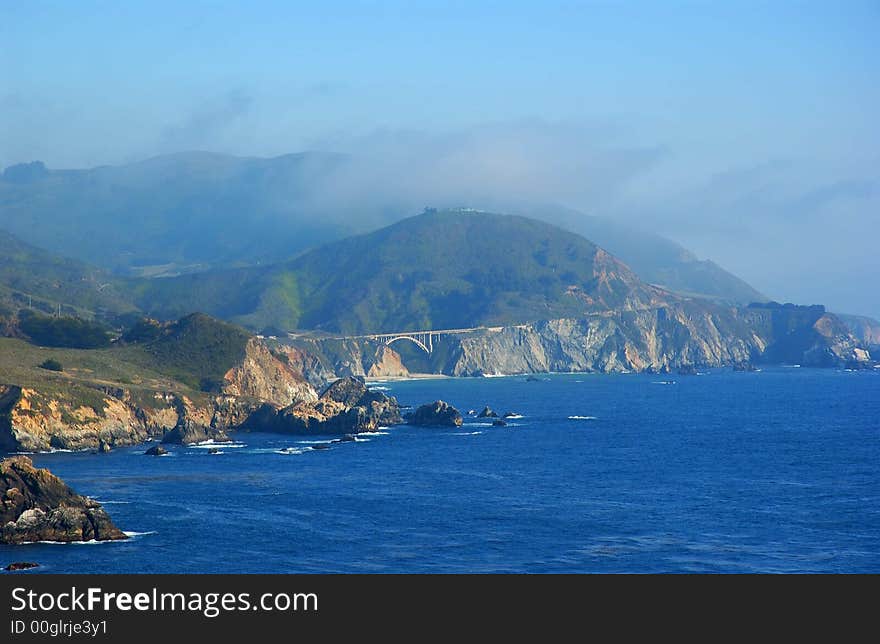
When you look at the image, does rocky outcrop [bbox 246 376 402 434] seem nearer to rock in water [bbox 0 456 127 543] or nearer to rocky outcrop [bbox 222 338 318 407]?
rocky outcrop [bbox 222 338 318 407]

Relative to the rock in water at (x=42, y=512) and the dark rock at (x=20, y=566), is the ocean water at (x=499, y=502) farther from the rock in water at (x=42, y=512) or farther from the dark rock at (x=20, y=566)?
the rock in water at (x=42, y=512)

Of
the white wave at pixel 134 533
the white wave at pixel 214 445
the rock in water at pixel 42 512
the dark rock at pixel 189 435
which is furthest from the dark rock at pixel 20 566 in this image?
the dark rock at pixel 189 435

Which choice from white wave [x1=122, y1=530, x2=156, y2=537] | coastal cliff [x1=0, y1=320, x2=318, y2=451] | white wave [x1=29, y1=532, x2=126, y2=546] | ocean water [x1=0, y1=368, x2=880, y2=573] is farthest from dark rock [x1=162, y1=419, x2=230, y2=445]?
white wave [x1=29, y1=532, x2=126, y2=546]

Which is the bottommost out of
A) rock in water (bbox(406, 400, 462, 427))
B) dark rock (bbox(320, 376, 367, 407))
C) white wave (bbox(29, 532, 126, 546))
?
white wave (bbox(29, 532, 126, 546))

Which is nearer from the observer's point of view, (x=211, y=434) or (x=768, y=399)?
(x=211, y=434)
